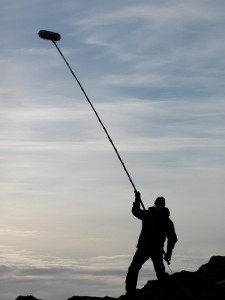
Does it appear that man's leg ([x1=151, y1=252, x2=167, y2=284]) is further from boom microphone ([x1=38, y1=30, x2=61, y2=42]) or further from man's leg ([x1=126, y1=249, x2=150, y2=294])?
boom microphone ([x1=38, y1=30, x2=61, y2=42])

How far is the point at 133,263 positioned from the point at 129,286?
0.70 metres

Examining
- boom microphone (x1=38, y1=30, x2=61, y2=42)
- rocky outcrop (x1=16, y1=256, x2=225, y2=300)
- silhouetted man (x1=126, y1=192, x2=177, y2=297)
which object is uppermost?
boom microphone (x1=38, y1=30, x2=61, y2=42)

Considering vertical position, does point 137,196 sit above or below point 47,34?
below

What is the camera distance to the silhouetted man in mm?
19891

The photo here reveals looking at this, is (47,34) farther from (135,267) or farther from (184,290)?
(184,290)

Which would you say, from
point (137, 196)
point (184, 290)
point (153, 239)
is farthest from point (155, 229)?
point (184, 290)

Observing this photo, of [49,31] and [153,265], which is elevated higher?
[49,31]

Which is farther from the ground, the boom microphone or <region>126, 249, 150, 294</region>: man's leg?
the boom microphone

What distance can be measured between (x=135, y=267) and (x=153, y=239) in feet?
2.97

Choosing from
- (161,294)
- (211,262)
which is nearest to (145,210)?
(161,294)

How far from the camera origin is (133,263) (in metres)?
19.9

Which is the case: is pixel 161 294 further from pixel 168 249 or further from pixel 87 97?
pixel 87 97

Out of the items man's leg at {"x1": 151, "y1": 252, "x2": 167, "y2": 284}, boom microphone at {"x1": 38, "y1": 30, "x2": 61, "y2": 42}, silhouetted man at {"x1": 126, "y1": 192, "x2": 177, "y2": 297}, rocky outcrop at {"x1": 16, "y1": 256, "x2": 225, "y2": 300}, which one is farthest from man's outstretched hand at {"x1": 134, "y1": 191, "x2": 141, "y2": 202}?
boom microphone at {"x1": 38, "y1": 30, "x2": 61, "y2": 42}

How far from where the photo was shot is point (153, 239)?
65.5ft
